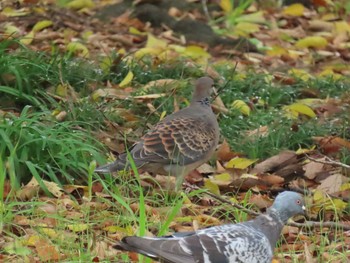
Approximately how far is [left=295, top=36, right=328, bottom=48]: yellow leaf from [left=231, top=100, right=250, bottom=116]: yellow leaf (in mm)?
2814

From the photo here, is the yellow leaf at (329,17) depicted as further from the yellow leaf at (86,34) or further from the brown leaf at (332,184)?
the brown leaf at (332,184)

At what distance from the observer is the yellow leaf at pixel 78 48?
9.27 meters

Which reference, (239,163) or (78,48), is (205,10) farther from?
(239,163)

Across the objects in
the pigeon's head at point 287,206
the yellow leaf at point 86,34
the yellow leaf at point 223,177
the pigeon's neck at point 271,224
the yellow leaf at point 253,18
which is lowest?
the yellow leaf at point 253,18

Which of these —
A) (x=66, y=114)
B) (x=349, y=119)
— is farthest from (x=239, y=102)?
(x=66, y=114)

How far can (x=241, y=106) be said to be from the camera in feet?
28.3

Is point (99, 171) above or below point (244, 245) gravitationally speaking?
below

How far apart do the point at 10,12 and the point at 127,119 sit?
2.95 m

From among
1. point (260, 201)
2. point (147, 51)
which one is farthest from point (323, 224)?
point (147, 51)

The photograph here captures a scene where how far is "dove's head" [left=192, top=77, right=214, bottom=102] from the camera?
7.70 metres

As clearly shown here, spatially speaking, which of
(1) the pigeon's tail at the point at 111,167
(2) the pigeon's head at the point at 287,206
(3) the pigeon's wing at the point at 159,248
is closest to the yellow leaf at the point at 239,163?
(1) the pigeon's tail at the point at 111,167

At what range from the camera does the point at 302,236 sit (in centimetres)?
620

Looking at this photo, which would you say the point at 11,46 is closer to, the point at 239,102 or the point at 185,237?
the point at 239,102

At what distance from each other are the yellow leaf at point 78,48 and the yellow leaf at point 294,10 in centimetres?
371
